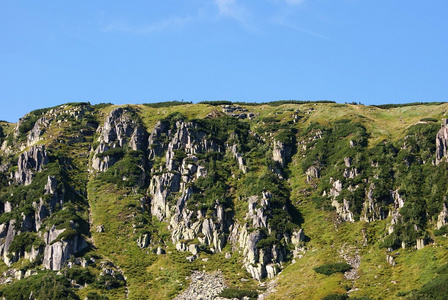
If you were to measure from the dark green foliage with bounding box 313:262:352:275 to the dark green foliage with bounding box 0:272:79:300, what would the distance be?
51.7 metres

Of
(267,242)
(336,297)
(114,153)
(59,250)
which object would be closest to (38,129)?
(114,153)

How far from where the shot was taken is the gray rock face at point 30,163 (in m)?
152

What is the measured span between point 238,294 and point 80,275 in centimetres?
3640

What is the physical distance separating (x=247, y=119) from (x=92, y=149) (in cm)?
6096

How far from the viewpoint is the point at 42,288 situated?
333ft

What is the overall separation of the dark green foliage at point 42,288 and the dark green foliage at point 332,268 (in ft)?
169

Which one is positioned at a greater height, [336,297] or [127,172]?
[127,172]

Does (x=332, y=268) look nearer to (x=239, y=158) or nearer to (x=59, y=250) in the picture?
(x=239, y=158)

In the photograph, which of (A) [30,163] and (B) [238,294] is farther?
(A) [30,163]

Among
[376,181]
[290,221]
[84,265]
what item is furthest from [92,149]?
[376,181]

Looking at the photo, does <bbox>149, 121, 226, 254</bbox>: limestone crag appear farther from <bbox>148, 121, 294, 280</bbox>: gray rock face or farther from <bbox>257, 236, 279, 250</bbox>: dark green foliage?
<bbox>257, 236, 279, 250</bbox>: dark green foliage

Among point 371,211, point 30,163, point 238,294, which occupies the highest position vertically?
point 30,163

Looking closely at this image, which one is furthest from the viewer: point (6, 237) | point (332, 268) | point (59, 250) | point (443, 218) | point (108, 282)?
point (6, 237)

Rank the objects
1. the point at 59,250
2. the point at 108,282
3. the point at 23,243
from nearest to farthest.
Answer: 1. the point at 108,282
2. the point at 59,250
3. the point at 23,243
